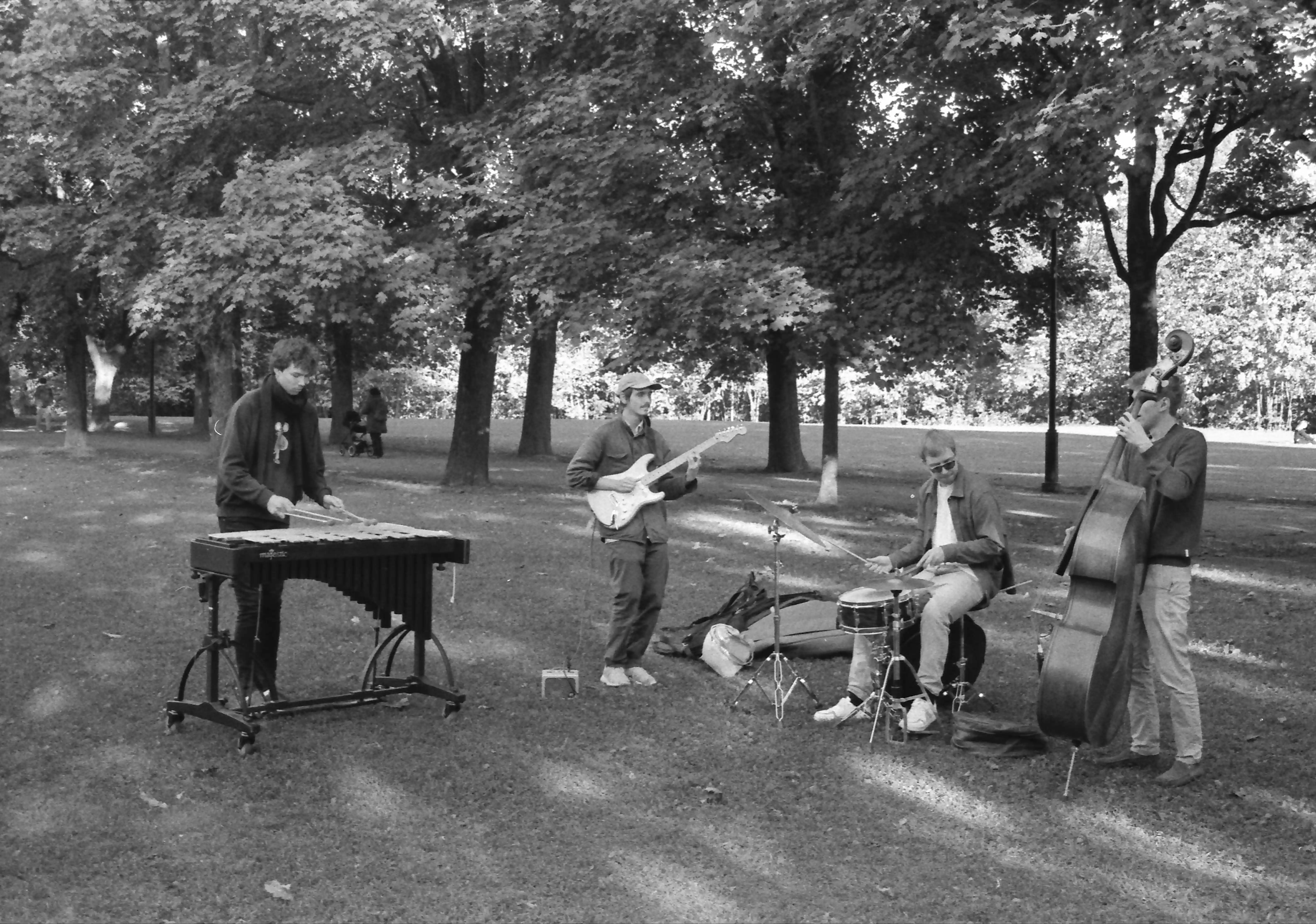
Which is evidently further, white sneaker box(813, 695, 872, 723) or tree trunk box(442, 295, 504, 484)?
tree trunk box(442, 295, 504, 484)

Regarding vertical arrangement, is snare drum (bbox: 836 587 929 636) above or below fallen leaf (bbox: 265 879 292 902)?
above

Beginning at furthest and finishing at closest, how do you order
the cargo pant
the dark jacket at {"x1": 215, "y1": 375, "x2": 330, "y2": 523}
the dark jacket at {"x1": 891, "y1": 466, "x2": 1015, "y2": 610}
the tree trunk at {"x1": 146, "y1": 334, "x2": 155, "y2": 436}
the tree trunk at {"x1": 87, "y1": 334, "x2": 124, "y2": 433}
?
the tree trunk at {"x1": 146, "y1": 334, "x2": 155, "y2": 436}
the tree trunk at {"x1": 87, "y1": 334, "x2": 124, "y2": 433}
the cargo pant
the dark jacket at {"x1": 891, "y1": 466, "x2": 1015, "y2": 610}
the dark jacket at {"x1": 215, "y1": 375, "x2": 330, "y2": 523}

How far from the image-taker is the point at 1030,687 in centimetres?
916

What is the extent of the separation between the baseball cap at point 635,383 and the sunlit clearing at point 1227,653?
425cm

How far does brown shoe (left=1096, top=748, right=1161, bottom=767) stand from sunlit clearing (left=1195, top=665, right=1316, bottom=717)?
68.7 inches

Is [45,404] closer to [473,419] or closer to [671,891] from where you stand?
[473,419]

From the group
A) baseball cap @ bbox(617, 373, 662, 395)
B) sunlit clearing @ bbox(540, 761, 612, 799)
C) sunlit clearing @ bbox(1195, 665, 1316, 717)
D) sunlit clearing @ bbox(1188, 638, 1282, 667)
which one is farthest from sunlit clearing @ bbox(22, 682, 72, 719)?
sunlit clearing @ bbox(1188, 638, 1282, 667)

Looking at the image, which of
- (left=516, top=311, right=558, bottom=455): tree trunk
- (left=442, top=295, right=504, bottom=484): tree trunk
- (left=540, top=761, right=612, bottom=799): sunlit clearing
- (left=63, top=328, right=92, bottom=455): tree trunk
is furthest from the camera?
(left=516, top=311, right=558, bottom=455): tree trunk

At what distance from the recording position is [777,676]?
8.36 m

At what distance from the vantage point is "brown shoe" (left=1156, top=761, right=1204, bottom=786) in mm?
6875

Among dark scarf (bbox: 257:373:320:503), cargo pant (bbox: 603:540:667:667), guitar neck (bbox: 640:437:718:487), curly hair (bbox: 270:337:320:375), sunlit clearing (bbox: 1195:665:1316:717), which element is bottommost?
sunlit clearing (bbox: 1195:665:1316:717)

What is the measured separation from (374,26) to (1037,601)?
553 inches

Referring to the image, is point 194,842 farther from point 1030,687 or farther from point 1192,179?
point 1192,179

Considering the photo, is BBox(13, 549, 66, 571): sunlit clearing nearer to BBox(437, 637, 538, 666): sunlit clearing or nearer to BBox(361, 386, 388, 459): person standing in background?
BBox(437, 637, 538, 666): sunlit clearing
